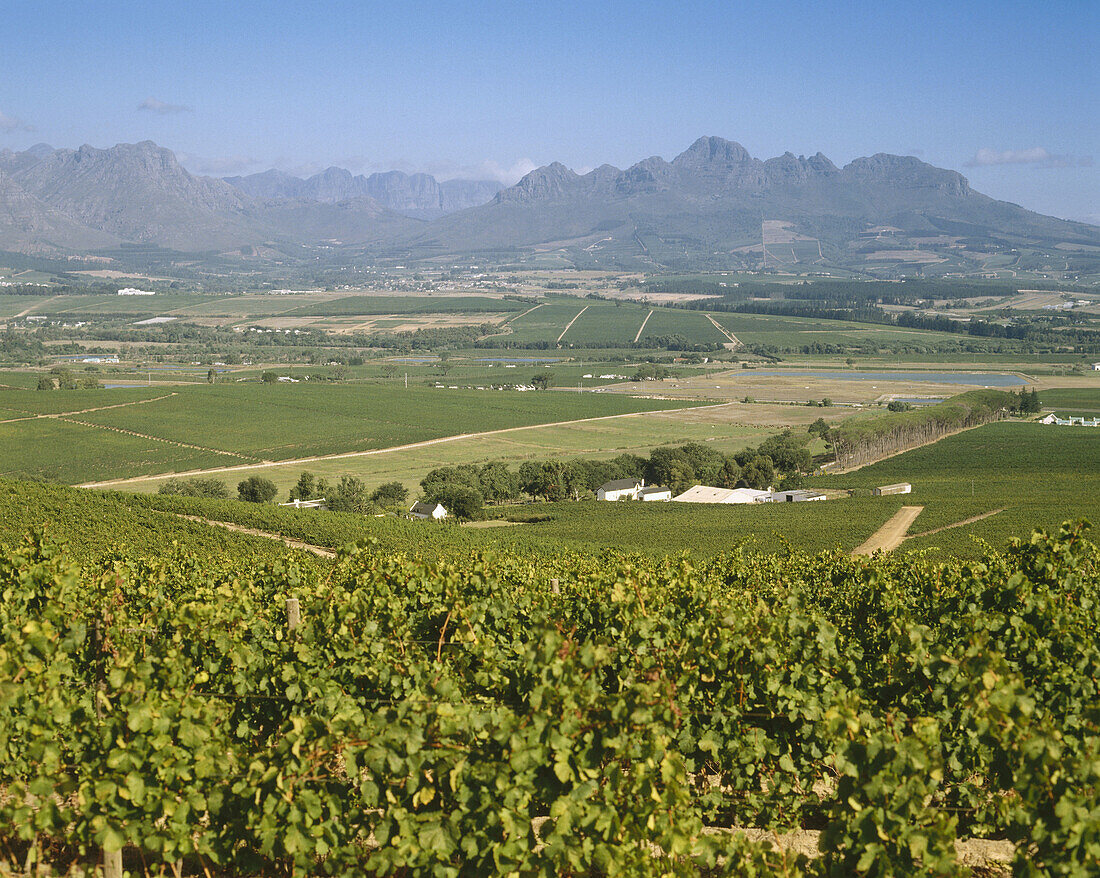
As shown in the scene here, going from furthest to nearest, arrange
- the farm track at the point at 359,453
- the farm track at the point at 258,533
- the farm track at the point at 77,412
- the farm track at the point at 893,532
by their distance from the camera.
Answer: the farm track at the point at 77,412, the farm track at the point at 359,453, the farm track at the point at 893,532, the farm track at the point at 258,533

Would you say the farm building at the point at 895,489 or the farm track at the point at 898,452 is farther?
the farm track at the point at 898,452

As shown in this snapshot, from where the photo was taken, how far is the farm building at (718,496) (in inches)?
2240

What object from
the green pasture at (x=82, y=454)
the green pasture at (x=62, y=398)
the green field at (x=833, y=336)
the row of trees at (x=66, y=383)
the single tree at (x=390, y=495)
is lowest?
the single tree at (x=390, y=495)

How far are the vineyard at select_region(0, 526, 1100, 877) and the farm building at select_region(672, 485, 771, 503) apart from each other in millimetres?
44824

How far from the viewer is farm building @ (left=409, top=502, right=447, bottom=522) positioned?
1978 inches

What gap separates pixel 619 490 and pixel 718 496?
6213mm

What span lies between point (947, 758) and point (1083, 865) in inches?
120

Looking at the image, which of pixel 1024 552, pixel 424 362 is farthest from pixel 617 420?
pixel 1024 552

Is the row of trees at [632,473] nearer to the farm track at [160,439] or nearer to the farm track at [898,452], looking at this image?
the farm track at [898,452]

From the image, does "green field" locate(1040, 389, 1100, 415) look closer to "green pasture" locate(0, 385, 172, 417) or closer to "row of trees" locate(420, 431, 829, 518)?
"row of trees" locate(420, 431, 829, 518)

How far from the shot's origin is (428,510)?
52.1 metres

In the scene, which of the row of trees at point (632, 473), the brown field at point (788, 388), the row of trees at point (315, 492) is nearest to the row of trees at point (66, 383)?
the row of trees at point (315, 492)

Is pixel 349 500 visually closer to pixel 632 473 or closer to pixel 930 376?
pixel 632 473

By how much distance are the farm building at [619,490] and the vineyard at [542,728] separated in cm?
4747
